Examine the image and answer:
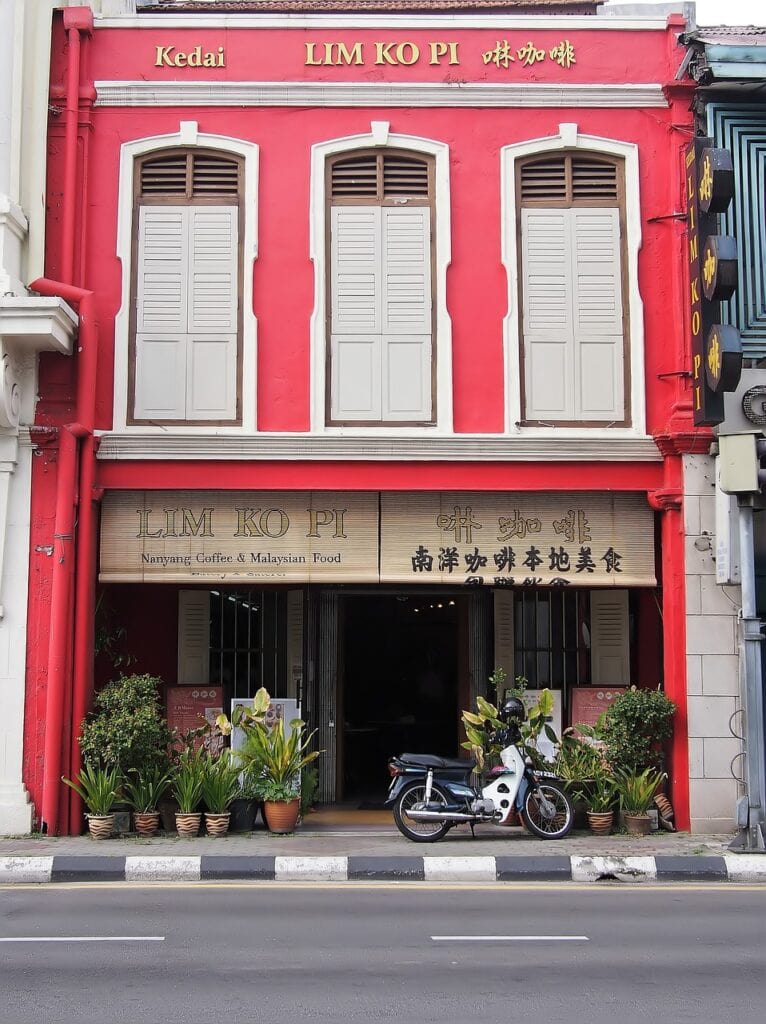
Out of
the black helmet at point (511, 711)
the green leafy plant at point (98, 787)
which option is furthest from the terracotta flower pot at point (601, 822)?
the green leafy plant at point (98, 787)

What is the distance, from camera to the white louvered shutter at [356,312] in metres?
12.7

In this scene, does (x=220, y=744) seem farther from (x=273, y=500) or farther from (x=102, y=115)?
(x=102, y=115)

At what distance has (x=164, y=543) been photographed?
1261 centimetres

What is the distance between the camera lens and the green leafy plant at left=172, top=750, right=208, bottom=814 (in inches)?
468

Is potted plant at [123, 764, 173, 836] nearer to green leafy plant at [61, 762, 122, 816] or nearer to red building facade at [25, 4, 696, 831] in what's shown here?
green leafy plant at [61, 762, 122, 816]

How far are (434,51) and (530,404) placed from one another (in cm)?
400

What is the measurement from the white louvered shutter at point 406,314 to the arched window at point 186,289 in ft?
5.17

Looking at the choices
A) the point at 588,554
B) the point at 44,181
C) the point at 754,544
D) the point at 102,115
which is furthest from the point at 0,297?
the point at 754,544

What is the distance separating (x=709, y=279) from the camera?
38.3 ft

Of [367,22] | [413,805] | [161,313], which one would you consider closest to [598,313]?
[367,22]

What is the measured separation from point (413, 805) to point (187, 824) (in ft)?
7.33

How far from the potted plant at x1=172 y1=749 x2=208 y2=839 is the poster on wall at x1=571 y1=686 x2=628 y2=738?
Result: 428cm
